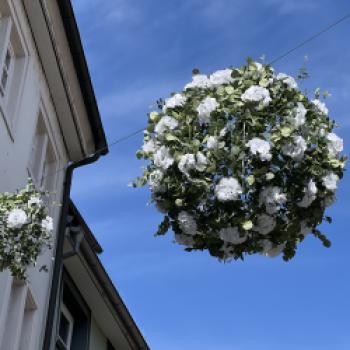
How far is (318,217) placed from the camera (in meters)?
5.42

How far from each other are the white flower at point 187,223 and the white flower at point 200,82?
968 millimetres

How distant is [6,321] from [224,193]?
4.47m

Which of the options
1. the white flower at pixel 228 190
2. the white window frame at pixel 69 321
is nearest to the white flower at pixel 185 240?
the white flower at pixel 228 190

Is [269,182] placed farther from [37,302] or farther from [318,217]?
[37,302]

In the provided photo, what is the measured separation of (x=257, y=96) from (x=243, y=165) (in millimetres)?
529

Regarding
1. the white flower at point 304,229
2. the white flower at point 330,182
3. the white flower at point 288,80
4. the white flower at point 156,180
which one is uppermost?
the white flower at point 288,80

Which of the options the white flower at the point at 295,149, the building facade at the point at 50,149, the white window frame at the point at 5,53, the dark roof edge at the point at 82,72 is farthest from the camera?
the dark roof edge at the point at 82,72

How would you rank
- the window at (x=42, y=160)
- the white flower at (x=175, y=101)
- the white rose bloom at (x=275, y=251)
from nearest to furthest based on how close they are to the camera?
the white rose bloom at (x=275, y=251), the white flower at (x=175, y=101), the window at (x=42, y=160)

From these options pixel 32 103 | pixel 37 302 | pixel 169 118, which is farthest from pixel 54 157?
pixel 169 118

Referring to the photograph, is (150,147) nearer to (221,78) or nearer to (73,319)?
(221,78)

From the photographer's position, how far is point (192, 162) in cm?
520

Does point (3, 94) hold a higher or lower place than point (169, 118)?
higher

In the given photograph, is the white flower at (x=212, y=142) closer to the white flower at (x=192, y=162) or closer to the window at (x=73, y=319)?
the white flower at (x=192, y=162)

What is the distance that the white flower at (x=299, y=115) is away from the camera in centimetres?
529
